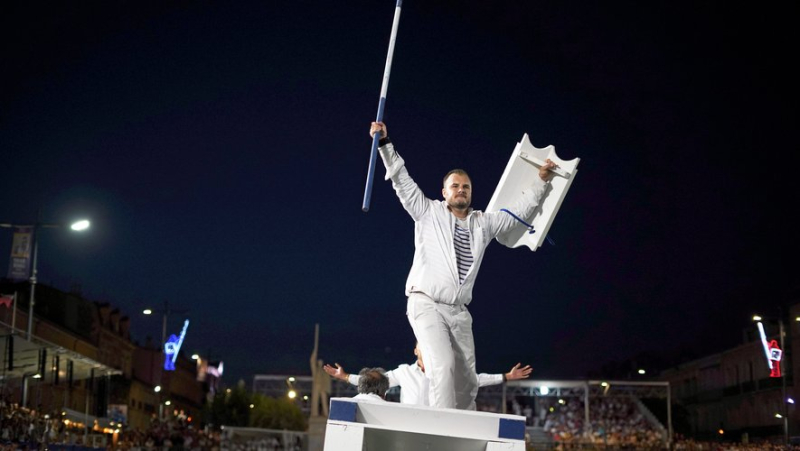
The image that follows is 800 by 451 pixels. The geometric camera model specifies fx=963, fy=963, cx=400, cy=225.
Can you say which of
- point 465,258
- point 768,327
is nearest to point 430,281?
point 465,258

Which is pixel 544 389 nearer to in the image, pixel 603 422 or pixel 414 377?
pixel 603 422

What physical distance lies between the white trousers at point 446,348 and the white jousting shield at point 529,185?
3.69ft

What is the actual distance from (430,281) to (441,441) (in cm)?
212

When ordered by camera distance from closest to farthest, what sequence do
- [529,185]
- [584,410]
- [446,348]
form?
[446,348] → [529,185] → [584,410]

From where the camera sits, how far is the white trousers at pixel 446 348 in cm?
694

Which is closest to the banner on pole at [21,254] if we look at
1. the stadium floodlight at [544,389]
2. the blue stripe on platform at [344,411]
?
the blue stripe on platform at [344,411]

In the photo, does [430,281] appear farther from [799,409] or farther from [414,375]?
[799,409]

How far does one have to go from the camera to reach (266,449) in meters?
39.0

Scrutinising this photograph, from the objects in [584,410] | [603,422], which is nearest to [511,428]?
[603,422]

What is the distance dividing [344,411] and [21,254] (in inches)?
947

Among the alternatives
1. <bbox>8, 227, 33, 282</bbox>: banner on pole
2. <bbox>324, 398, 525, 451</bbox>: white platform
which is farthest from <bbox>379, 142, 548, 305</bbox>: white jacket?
<bbox>8, 227, 33, 282</bbox>: banner on pole

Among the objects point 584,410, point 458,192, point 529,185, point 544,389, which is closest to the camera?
point 458,192

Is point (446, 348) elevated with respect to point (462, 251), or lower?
lower

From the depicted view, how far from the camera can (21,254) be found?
26969 millimetres
